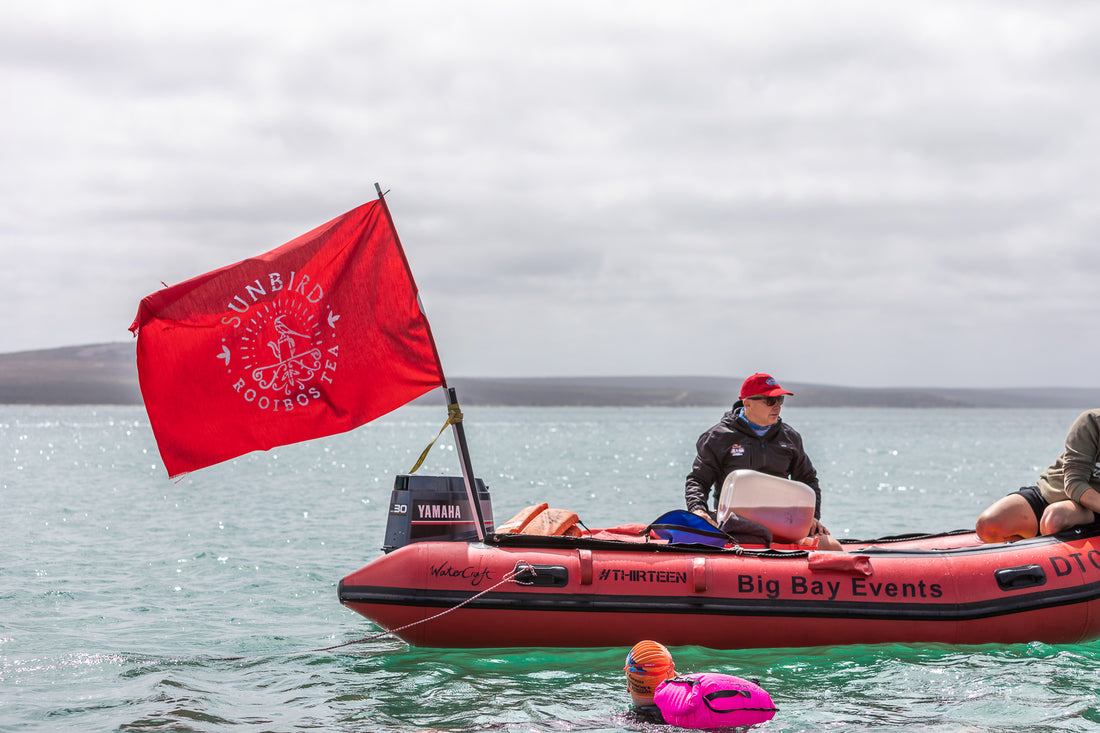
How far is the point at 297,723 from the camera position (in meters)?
5.73

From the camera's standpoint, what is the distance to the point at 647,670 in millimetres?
5379

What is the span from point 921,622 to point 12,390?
694ft

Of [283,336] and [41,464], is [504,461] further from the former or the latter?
[283,336]

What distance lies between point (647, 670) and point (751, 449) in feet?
8.11

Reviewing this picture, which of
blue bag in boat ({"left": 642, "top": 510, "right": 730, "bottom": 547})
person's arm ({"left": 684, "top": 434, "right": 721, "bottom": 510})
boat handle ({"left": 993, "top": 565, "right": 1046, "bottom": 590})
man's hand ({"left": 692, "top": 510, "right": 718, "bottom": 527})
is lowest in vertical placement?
boat handle ({"left": 993, "top": 565, "right": 1046, "bottom": 590})

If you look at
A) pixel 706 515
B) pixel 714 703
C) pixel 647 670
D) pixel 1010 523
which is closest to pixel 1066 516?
pixel 1010 523

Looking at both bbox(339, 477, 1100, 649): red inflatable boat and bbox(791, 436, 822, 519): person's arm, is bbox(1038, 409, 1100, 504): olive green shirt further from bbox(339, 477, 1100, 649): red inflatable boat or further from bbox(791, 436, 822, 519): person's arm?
bbox(791, 436, 822, 519): person's arm

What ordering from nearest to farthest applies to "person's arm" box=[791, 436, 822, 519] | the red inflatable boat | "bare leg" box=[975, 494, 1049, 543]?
the red inflatable boat, "bare leg" box=[975, 494, 1049, 543], "person's arm" box=[791, 436, 822, 519]

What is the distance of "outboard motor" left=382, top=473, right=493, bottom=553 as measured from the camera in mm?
6898

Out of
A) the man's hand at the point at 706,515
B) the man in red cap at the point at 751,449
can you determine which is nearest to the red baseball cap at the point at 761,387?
the man in red cap at the point at 751,449

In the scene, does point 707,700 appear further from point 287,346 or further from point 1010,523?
point 1010,523

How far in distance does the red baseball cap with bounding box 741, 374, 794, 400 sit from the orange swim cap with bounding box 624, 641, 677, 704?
92.3 inches

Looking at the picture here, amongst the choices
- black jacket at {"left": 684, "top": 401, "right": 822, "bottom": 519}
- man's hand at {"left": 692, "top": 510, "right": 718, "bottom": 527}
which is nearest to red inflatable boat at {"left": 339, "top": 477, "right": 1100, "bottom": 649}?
man's hand at {"left": 692, "top": 510, "right": 718, "bottom": 527}

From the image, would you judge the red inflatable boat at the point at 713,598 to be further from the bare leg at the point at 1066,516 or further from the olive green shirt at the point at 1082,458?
the olive green shirt at the point at 1082,458
